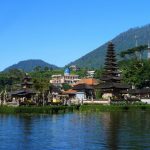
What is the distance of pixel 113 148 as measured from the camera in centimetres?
3712

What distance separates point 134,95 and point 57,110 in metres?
48.1

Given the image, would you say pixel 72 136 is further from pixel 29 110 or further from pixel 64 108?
pixel 64 108

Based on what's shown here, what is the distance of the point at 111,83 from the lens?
113125 millimetres

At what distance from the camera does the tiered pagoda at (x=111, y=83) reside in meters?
112

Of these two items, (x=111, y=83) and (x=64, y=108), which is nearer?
(x=64, y=108)

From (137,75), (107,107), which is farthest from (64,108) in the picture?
(137,75)

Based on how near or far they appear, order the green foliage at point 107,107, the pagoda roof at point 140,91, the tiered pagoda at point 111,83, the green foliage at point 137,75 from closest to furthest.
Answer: the green foliage at point 107,107 < the tiered pagoda at point 111,83 < the pagoda roof at point 140,91 < the green foliage at point 137,75

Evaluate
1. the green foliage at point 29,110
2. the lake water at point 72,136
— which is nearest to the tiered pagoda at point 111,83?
the green foliage at point 29,110

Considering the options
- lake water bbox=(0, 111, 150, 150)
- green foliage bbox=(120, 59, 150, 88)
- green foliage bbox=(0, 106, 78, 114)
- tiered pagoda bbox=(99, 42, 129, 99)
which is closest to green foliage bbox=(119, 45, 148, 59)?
green foliage bbox=(120, 59, 150, 88)

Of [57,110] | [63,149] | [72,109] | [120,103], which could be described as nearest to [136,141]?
[63,149]

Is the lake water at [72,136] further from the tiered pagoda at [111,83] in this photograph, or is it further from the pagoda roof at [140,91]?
the pagoda roof at [140,91]

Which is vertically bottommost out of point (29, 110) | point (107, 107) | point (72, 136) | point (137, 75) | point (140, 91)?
point (72, 136)

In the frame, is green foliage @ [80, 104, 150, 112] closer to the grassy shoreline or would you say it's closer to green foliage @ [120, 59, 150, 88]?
the grassy shoreline

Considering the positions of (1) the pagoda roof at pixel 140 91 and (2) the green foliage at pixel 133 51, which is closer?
(1) the pagoda roof at pixel 140 91
